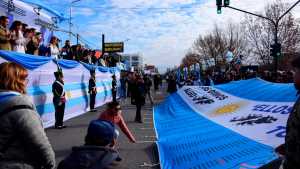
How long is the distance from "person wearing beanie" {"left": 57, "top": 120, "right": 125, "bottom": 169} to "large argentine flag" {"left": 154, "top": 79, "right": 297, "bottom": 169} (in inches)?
116

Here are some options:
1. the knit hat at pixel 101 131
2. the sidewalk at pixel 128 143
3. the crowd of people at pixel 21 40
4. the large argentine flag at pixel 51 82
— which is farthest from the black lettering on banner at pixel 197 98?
the knit hat at pixel 101 131

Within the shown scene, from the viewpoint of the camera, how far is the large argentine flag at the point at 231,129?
6.70 meters

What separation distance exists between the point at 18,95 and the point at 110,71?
94.2ft

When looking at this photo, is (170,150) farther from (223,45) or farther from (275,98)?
(223,45)

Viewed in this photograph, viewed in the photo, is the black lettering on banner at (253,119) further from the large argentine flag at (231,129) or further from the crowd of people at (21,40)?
the crowd of people at (21,40)

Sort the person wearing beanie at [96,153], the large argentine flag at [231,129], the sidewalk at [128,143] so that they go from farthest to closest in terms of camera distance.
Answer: the sidewalk at [128,143], the large argentine flag at [231,129], the person wearing beanie at [96,153]

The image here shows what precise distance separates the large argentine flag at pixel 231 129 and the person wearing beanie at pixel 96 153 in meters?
2.95

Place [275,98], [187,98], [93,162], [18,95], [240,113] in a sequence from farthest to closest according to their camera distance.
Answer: [187,98] < [240,113] < [275,98] < [18,95] < [93,162]

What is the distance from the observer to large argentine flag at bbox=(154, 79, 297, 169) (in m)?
6.70

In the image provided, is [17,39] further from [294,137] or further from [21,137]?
[294,137]

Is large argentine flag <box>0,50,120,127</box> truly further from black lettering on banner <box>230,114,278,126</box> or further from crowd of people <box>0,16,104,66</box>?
black lettering on banner <box>230,114,278,126</box>

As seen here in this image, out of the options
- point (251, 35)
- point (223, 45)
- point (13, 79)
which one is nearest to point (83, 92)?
point (13, 79)

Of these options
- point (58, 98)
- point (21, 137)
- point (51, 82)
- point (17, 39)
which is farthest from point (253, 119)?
point (51, 82)

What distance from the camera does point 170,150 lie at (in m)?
9.23
